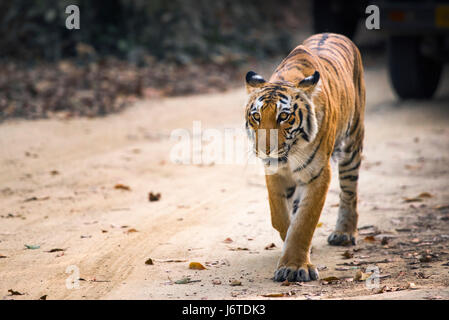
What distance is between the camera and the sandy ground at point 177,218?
13.7 feet

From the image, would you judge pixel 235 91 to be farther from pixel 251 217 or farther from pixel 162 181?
pixel 251 217

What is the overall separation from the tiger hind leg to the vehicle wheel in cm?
526

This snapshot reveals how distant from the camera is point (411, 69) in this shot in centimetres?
1032

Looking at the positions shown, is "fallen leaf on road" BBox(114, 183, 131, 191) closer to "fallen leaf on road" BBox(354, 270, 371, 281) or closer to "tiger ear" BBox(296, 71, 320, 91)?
"tiger ear" BBox(296, 71, 320, 91)

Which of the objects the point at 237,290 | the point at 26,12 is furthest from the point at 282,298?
the point at 26,12

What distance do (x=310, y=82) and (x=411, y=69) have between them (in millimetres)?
6523

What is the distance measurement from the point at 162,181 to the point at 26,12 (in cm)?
947

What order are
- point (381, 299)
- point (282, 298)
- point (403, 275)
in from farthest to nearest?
1. point (403, 275)
2. point (282, 298)
3. point (381, 299)

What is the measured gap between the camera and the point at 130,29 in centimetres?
1491

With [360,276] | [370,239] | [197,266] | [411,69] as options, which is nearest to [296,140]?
[360,276]

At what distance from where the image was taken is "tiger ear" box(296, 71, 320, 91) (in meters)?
→ 4.33

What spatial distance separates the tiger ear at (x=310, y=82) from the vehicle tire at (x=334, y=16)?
374 inches

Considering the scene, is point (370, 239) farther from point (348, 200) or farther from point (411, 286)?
point (411, 286)

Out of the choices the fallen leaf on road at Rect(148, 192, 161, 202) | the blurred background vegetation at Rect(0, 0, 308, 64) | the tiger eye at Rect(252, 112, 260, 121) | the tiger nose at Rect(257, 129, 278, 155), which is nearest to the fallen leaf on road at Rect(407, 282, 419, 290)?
the tiger nose at Rect(257, 129, 278, 155)
